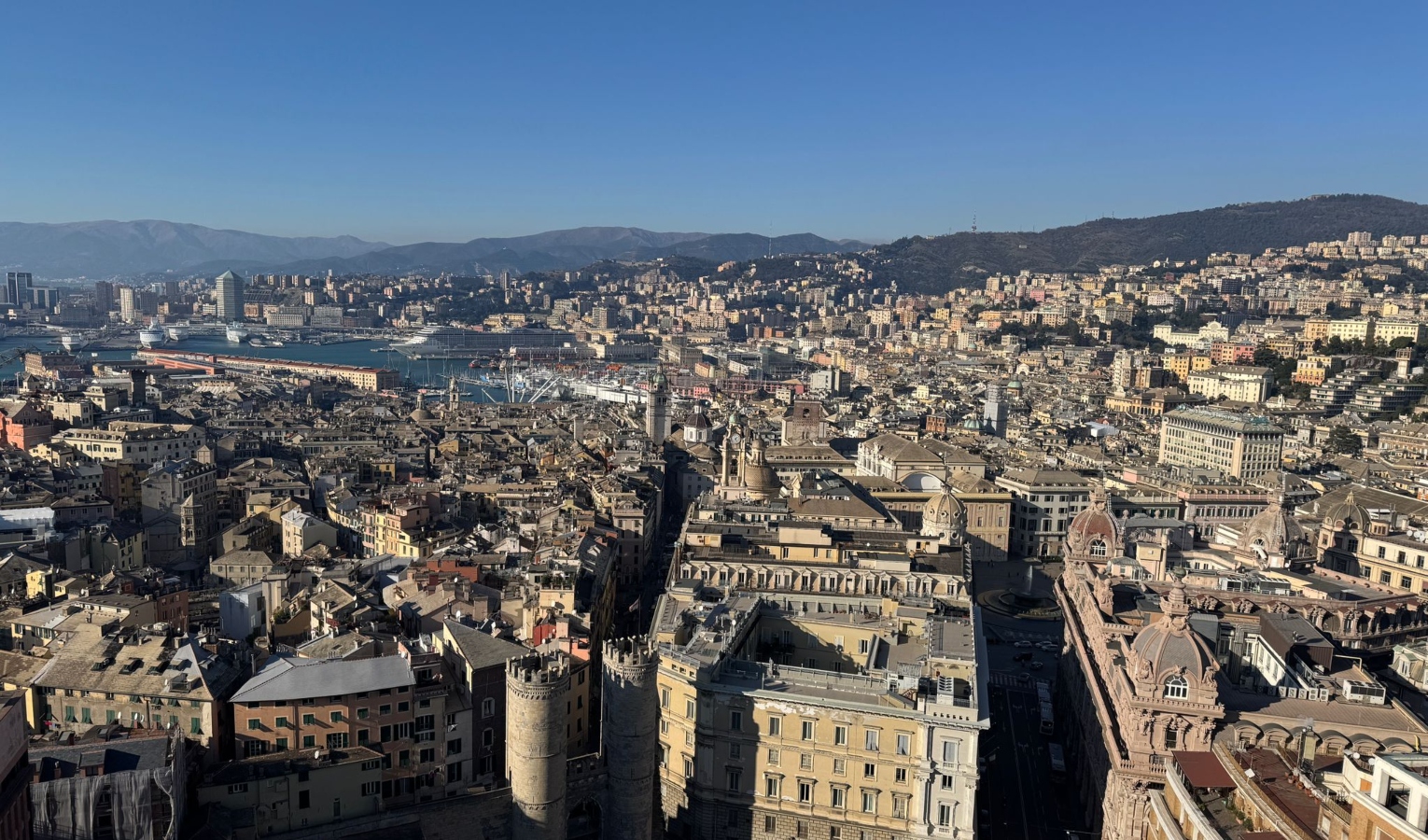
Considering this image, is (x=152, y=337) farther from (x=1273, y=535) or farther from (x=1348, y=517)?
(x=1348, y=517)

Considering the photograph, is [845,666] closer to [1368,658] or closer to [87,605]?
[1368,658]

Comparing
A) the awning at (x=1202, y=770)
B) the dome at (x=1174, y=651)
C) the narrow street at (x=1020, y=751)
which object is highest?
the dome at (x=1174, y=651)

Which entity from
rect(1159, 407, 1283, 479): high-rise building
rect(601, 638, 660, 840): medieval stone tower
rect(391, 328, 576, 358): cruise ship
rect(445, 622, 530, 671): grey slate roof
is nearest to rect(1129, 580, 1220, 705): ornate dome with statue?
rect(601, 638, 660, 840): medieval stone tower

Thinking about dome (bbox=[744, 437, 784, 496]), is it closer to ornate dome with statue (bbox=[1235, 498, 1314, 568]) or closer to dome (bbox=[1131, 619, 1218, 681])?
ornate dome with statue (bbox=[1235, 498, 1314, 568])

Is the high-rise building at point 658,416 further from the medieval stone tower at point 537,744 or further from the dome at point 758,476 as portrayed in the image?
the medieval stone tower at point 537,744

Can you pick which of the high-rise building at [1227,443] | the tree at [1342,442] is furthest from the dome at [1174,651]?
the tree at [1342,442]

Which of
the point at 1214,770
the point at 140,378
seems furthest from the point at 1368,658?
the point at 140,378
